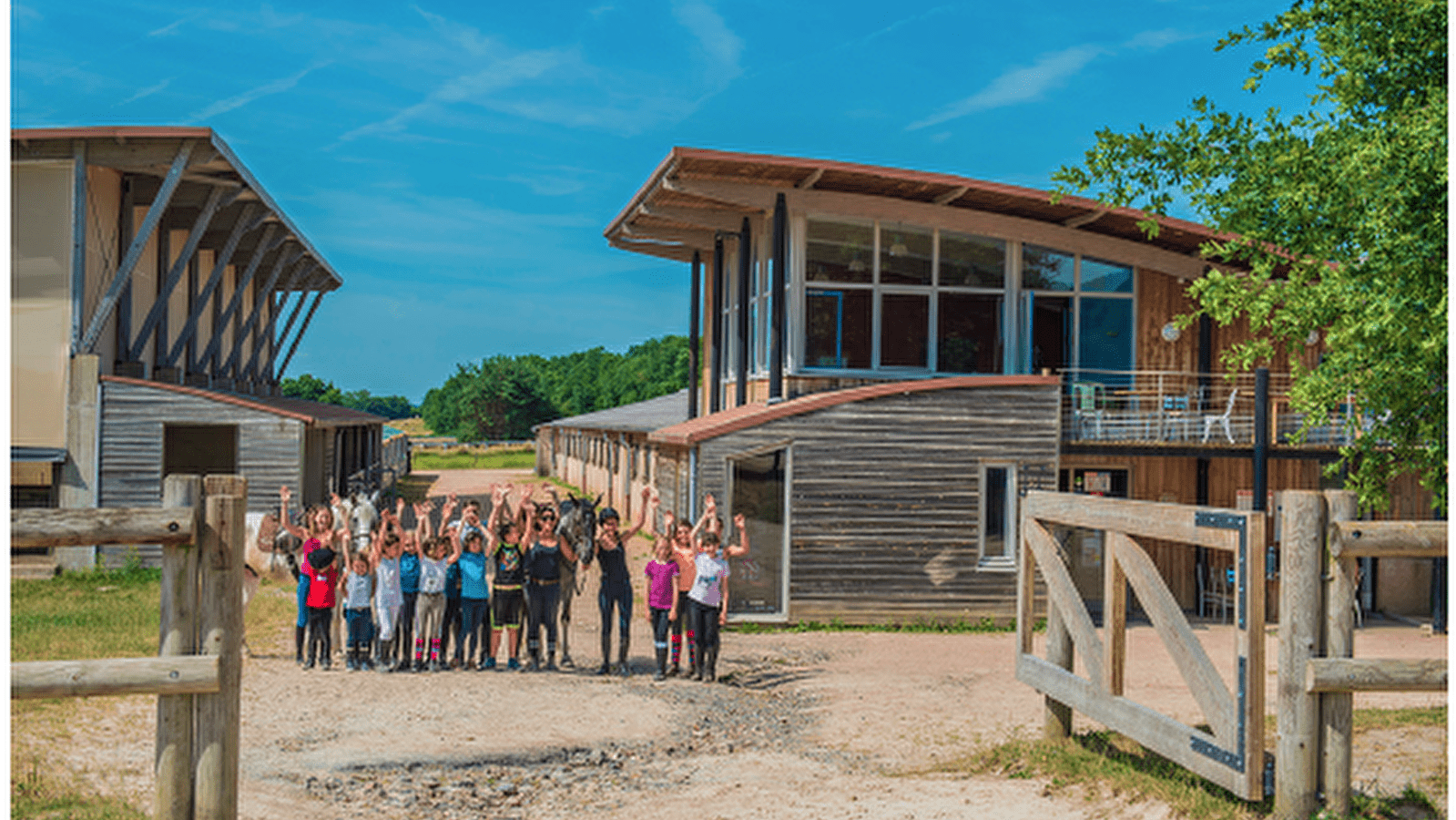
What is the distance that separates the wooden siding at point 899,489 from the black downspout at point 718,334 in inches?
328

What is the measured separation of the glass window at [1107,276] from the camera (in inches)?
778

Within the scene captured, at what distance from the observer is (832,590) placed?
53.1 ft

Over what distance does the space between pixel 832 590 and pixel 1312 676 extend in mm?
10906

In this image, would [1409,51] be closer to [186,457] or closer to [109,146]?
[109,146]

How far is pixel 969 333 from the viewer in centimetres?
1919

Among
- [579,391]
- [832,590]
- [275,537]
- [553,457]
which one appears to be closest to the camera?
[275,537]

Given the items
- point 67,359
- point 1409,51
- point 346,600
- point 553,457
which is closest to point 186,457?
point 67,359

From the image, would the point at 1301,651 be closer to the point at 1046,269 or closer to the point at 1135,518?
the point at 1135,518

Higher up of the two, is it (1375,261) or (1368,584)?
(1375,261)

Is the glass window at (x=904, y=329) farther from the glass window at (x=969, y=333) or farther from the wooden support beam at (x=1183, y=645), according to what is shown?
the wooden support beam at (x=1183, y=645)

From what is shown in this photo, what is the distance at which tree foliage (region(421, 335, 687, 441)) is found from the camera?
332 feet

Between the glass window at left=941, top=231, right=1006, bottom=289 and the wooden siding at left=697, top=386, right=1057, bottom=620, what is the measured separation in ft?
9.94

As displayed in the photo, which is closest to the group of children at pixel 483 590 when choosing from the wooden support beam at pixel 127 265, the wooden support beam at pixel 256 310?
the wooden support beam at pixel 127 265

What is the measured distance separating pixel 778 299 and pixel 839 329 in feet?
3.84
